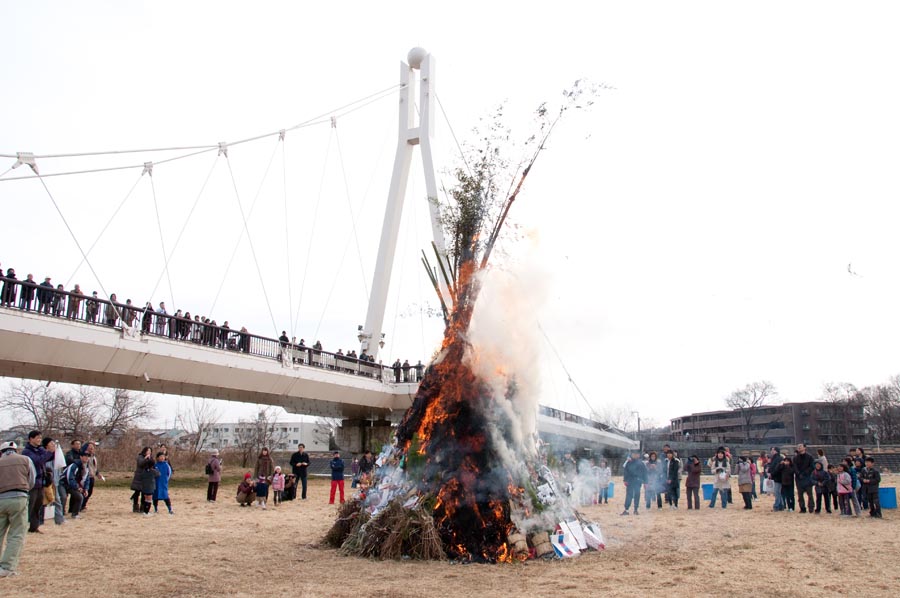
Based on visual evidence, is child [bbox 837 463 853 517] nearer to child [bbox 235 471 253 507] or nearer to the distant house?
child [bbox 235 471 253 507]

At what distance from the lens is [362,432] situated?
134 feet

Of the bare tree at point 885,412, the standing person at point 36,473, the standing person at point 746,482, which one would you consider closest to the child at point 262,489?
the standing person at point 36,473

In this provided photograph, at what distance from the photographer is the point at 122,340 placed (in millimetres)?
22750

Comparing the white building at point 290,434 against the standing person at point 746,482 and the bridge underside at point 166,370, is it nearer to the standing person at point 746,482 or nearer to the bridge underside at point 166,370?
the bridge underside at point 166,370

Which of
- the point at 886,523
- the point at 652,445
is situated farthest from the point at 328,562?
the point at 652,445

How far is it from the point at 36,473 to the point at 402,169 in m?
33.6

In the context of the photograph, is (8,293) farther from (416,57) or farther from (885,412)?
(885,412)

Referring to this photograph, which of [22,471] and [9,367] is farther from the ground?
[9,367]

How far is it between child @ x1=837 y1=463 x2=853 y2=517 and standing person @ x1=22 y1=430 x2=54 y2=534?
59.6 feet

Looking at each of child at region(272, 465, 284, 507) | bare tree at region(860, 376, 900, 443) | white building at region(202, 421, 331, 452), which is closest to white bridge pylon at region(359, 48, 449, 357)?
child at region(272, 465, 284, 507)

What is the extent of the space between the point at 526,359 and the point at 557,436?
29784mm

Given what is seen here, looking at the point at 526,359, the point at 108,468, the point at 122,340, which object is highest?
the point at 122,340

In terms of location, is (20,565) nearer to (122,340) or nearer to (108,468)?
(122,340)

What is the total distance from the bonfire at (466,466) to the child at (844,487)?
8.87 metres
